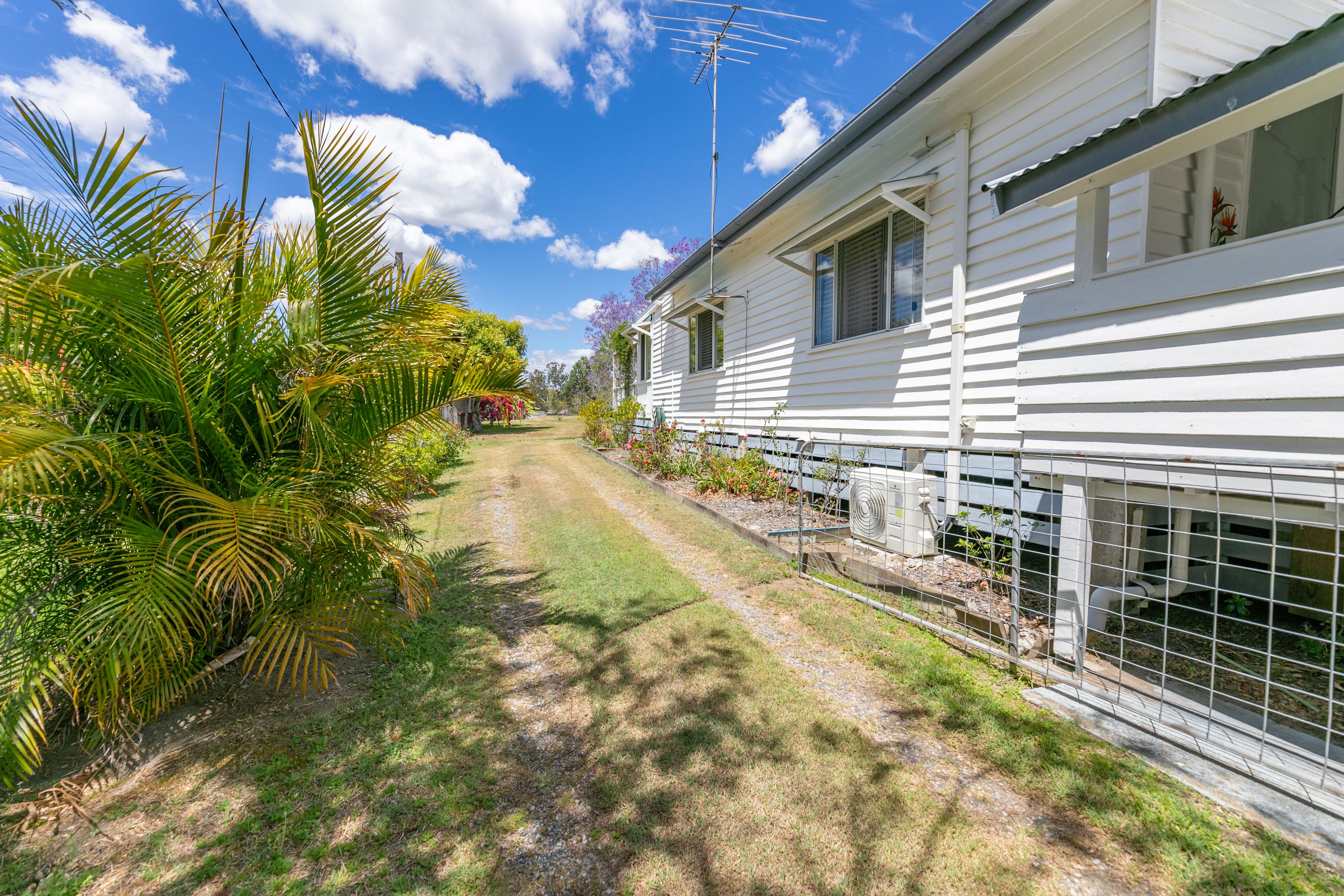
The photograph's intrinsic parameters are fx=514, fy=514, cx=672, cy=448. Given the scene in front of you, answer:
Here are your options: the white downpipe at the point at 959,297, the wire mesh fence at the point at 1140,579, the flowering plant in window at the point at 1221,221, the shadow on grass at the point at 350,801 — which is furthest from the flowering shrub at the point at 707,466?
the shadow on grass at the point at 350,801

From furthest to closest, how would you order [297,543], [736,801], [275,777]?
1. [297,543]
2. [275,777]
3. [736,801]

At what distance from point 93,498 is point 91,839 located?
4.20ft

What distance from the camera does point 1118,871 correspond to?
5.35 ft

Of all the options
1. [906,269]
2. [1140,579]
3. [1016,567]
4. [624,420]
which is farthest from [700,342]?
[1016,567]

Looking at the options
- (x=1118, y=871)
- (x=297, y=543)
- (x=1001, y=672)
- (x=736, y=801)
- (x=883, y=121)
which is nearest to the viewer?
(x=1118, y=871)

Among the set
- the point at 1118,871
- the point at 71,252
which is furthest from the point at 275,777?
the point at 1118,871

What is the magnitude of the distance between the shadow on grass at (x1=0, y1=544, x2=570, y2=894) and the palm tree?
0.33 metres

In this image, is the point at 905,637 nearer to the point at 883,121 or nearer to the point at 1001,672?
the point at 1001,672

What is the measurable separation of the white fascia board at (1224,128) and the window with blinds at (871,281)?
233 centimetres

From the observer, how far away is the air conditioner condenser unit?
170 inches

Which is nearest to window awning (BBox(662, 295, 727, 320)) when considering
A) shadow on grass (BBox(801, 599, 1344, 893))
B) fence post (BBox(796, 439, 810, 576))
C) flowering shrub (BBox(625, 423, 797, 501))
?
flowering shrub (BBox(625, 423, 797, 501))

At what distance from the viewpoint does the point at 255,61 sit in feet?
15.6

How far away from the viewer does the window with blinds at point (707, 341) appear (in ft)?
34.6

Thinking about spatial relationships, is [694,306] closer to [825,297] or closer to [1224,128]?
[825,297]
